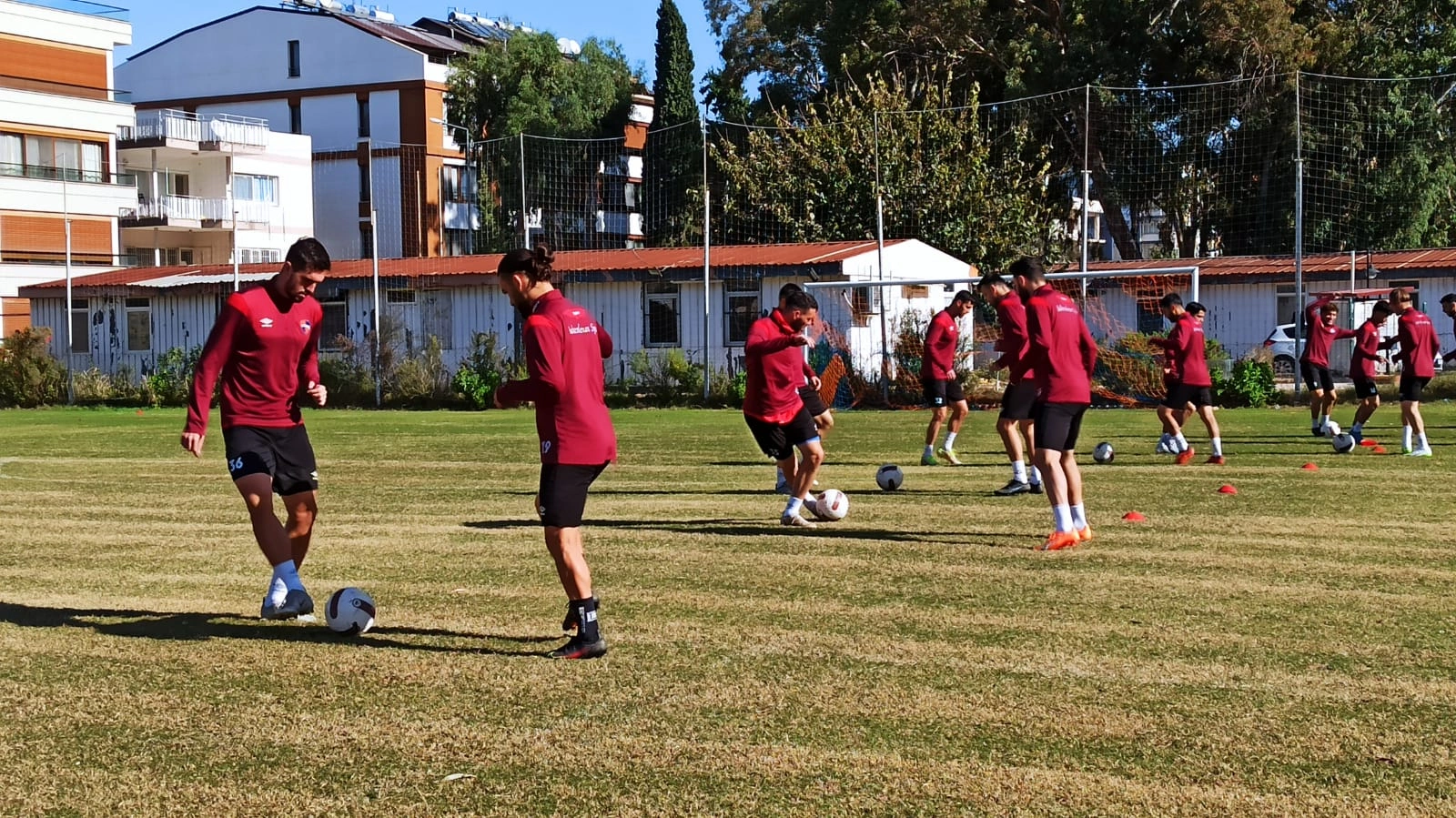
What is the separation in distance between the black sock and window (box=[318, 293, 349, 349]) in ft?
99.3

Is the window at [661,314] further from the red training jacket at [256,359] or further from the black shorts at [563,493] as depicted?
the black shorts at [563,493]

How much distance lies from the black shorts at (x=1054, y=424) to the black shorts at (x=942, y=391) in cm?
579

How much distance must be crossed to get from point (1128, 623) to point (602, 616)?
2715 millimetres

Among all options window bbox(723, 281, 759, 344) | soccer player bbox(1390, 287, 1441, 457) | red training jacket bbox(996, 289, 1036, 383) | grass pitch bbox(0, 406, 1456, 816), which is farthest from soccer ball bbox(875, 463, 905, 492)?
window bbox(723, 281, 759, 344)

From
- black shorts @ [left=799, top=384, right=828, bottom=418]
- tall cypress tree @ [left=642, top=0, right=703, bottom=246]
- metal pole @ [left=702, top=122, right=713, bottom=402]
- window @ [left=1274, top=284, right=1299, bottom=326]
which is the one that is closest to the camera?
black shorts @ [left=799, top=384, right=828, bottom=418]

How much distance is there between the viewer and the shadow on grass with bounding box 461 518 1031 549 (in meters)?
10.9

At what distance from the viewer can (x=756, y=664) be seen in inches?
271

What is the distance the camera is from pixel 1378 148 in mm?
38656

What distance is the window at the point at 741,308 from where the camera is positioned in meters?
32.5

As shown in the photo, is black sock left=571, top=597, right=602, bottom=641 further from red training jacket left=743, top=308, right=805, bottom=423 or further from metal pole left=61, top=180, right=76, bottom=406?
metal pole left=61, top=180, right=76, bottom=406

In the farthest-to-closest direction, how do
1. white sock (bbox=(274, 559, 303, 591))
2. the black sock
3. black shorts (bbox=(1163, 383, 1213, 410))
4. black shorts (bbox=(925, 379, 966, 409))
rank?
black shorts (bbox=(1163, 383, 1213, 410)), black shorts (bbox=(925, 379, 966, 409)), white sock (bbox=(274, 559, 303, 591)), the black sock

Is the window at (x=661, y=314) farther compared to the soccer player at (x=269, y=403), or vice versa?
the window at (x=661, y=314)

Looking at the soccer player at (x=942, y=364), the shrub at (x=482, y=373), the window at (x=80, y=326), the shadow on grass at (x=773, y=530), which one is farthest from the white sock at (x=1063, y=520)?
the window at (x=80, y=326)

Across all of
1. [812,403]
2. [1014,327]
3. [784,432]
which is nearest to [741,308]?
[812,403]
